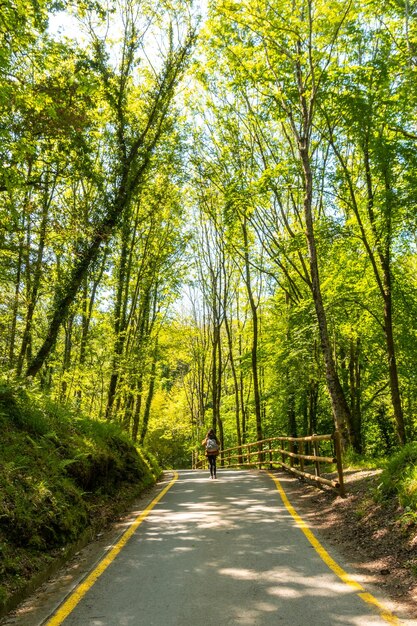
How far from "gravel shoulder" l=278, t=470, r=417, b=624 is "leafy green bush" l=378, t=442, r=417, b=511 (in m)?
0.23

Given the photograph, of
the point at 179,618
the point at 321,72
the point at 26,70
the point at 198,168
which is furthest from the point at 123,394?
the point at 179,618

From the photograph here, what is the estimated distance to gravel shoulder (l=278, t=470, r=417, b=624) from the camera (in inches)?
196

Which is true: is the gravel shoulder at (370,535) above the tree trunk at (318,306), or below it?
below

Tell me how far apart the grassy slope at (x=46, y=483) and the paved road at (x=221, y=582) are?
892 millimetres

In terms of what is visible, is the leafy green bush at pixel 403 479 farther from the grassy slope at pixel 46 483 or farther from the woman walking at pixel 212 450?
the woman walking at pixel 212 450

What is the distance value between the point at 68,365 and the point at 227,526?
11759 millimetres

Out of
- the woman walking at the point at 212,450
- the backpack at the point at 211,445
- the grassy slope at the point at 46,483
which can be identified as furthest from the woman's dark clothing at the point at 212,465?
the grassy slope at the point at 46,483

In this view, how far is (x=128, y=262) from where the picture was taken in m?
19.3

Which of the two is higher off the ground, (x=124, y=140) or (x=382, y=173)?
(x=124, y=140)

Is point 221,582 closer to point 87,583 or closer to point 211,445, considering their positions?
point 87,583

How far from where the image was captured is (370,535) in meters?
6.74

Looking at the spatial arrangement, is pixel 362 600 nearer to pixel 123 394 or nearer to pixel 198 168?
pixel 123 394

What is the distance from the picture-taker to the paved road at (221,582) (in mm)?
4227

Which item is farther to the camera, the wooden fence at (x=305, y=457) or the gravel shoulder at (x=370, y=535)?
the wooden fence at (x=305, y=457)
